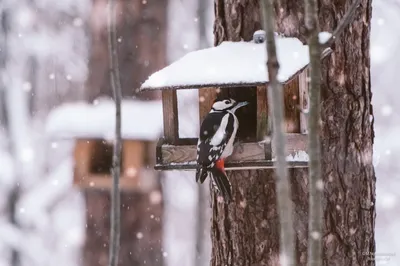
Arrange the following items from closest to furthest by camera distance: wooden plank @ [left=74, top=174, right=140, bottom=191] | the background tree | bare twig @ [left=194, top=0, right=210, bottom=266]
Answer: wooden plank @ [left=74, top=174, right=140, bottom=191] < the background tree < bare twig @ [left=194, top=0, right=210, bottom=266]

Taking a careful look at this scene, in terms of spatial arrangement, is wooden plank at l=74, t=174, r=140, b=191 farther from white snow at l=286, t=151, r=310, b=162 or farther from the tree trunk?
white snow at l=286, t=151, r=310, b=162

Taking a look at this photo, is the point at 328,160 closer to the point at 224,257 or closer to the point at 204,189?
the point at 224,257

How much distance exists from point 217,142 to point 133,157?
196 cm

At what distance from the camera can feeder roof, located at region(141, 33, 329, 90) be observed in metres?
2.60

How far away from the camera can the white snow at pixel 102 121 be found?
14.7ft

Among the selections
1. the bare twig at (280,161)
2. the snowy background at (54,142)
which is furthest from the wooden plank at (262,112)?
the snowy background at (54,142)

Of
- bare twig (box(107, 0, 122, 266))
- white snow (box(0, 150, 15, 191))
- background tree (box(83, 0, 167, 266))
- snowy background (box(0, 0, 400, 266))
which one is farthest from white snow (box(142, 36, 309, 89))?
white snow (box(0, 150, 15, 191))

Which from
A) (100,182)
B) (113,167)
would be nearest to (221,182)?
(113,167)

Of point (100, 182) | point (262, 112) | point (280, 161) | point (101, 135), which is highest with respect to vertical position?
point (101, 135)

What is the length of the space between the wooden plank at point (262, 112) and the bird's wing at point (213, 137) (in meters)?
0.10

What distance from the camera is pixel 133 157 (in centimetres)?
464

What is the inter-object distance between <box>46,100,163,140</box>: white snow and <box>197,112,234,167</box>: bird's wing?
1.59m

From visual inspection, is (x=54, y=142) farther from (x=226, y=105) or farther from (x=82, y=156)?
(x=226, y=105)

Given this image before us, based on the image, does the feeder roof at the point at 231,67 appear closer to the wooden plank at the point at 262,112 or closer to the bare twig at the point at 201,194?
the wooden plank at the point at 262,112
